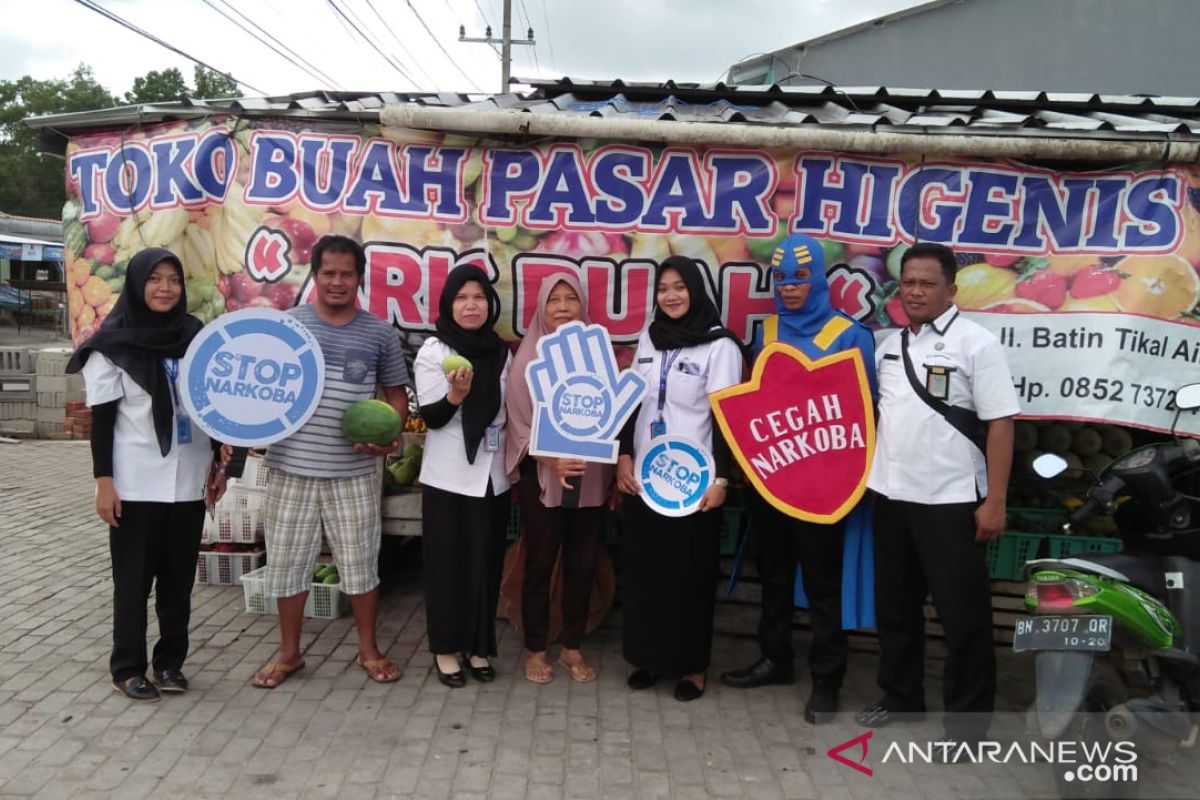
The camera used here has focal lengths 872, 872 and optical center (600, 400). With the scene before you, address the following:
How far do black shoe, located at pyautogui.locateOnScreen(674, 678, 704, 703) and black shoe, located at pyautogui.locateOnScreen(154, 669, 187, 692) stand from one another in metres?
2.21

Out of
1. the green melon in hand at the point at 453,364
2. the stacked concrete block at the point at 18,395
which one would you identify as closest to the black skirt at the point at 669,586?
the green melon in hand at the point at 453,364

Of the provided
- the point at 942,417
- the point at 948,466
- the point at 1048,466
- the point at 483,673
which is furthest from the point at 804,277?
the point at 483,673

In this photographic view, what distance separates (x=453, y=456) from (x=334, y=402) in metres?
0.57

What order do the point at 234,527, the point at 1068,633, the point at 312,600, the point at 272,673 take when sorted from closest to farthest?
the point at 1068,633 → the point at 272,673 → the point at 312,600 → the point at 234,527

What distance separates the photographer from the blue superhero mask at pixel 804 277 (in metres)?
3.65

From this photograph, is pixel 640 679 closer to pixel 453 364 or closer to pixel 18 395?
pixel 453 364

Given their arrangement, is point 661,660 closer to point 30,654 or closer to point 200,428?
point 200,428

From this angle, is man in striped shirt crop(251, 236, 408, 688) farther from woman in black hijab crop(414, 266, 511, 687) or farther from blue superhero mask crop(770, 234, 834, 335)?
blue superhero mask crop(770, 234, 834, 335)

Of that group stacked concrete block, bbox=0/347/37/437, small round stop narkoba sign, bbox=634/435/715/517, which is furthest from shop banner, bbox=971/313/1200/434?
stacked concrete block, bbox=0/347/37/437

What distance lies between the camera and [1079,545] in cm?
441

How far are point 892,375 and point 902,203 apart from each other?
110 centimetres

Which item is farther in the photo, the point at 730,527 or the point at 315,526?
the point at 730,527

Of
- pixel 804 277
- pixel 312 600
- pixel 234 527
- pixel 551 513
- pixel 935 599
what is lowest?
pixel 312 600

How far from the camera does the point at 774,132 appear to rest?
4086 millimetres
